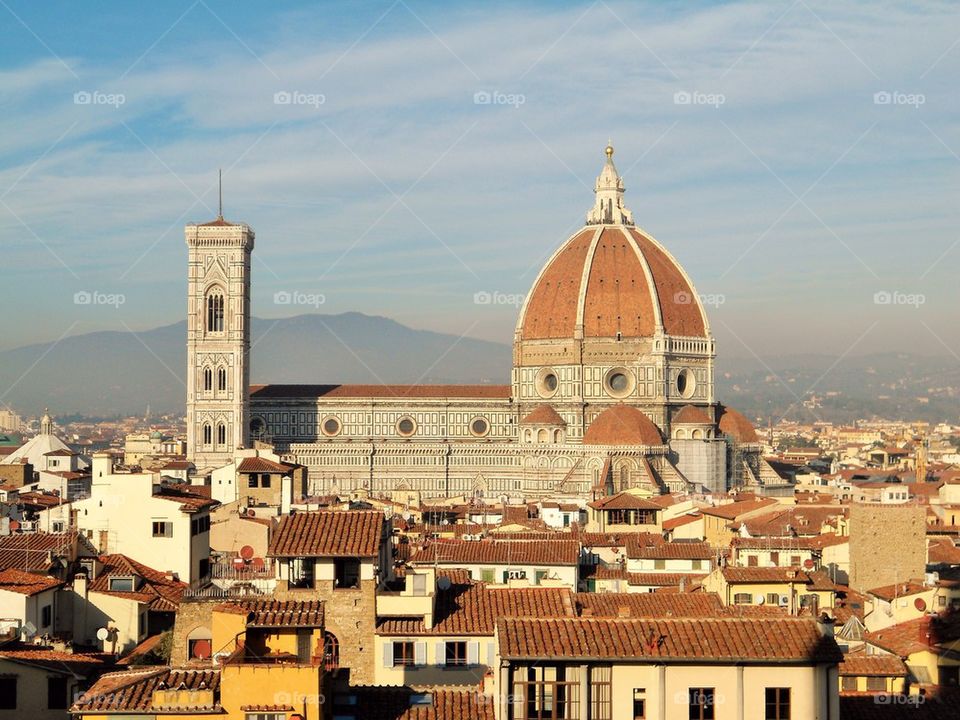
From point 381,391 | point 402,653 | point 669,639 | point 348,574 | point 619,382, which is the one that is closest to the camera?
point 669,639

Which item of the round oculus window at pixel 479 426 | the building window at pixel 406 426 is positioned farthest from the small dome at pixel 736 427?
the building window at pixel 406 426

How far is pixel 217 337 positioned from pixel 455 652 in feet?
322

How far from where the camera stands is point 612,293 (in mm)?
122438

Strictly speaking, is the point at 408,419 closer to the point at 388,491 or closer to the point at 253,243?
the point at 388,491

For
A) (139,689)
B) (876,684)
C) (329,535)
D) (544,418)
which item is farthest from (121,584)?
(544,418)

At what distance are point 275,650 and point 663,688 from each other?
3.58m

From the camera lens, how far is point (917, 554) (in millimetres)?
36406

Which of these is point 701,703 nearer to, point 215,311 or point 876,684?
point 876,684

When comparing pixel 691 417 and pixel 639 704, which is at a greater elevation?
pixel 691 417

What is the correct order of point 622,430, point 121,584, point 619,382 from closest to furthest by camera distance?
point 121,584 < point 622,430 < point 619,382

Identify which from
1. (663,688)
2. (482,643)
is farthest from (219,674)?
(482,643)

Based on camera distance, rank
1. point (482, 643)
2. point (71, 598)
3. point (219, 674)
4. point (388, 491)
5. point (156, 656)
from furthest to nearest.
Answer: point (388, 491) < point (71, 598) < point (156, 656) < point (482, 643) < point (219, 674)

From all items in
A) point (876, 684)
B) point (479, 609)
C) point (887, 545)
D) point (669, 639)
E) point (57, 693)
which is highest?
point (887, 545)

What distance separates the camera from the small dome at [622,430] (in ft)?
364
